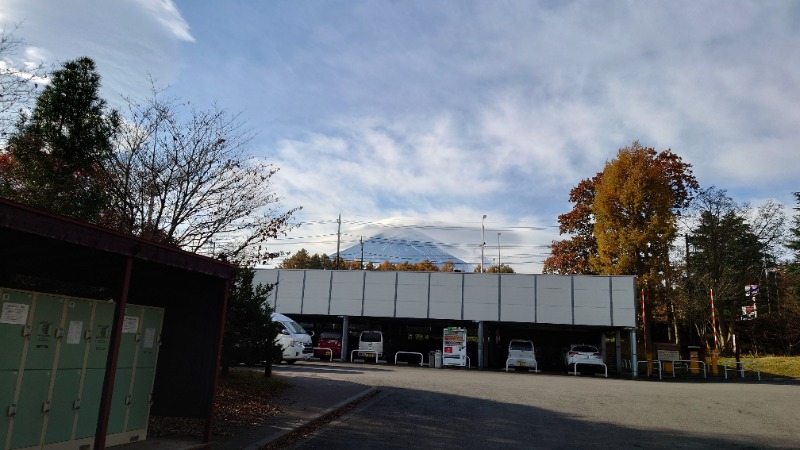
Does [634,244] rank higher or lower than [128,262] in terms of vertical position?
higher

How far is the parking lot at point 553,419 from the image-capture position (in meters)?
9.30

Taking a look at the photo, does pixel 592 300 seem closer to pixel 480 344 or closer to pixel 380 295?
pixel 480 344

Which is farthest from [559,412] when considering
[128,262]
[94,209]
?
[94,209]

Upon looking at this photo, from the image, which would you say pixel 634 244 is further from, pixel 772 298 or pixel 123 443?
pixel 123 443

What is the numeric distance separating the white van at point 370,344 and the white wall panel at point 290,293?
4.72 m

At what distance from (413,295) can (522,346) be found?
6.96 meters

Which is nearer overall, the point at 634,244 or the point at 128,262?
the point at 128,262

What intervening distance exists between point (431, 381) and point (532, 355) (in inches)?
483

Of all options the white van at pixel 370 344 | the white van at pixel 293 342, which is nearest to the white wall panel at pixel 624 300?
the white van at pixel 370 344

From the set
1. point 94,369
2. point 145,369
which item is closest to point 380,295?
point 145,369

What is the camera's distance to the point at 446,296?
31688mm

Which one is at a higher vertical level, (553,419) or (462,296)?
(462,296)

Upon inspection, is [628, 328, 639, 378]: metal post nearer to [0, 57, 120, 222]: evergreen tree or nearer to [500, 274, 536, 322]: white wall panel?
[500, 274, 536, 322]: white wall panel

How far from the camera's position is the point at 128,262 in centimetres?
623
